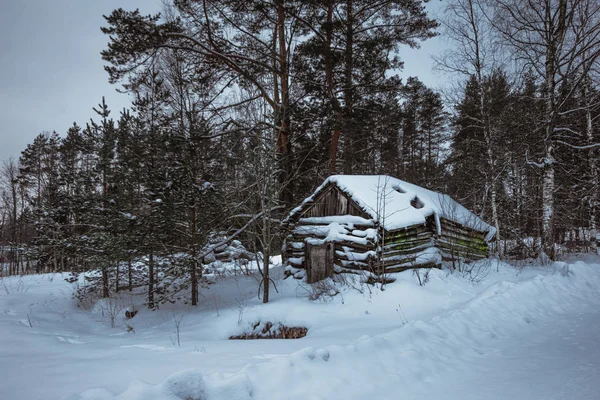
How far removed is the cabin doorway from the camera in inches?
406

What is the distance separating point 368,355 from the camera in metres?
3.76

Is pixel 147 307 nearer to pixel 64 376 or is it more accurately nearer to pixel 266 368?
pixel 64 376

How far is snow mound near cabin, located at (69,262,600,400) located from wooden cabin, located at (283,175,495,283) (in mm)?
3519

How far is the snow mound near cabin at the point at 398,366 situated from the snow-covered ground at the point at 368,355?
0.5 inches

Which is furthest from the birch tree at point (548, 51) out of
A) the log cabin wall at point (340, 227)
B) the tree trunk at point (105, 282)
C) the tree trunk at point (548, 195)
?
the tree trunk at point (105, 282)

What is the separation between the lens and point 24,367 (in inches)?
130

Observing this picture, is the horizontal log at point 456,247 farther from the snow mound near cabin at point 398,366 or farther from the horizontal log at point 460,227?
the snow mound near cabin at point 398,366

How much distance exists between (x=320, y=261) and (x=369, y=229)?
215 cm

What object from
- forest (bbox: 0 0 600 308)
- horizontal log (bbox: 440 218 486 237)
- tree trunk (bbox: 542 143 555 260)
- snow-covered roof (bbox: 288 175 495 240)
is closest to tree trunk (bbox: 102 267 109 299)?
forest (bbox: 0 0 600 308)

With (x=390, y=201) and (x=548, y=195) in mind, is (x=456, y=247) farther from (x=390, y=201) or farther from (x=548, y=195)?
(x=548, y=195)

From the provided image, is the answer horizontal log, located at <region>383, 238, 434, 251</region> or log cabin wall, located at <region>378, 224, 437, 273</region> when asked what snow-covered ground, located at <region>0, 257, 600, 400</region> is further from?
horizontal log, located at <region>383, 238, 434, 251</region>

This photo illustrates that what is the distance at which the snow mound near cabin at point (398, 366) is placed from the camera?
9.00ft

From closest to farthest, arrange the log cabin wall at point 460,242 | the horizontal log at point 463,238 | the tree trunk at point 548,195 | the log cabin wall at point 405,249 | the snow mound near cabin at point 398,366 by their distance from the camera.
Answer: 1. the snow mound near cabin at point 398,366
2. the log cabin wall at point 405,249
3. the log cabin wall at point 460,242
4. the tree trunk at point 548,195
5. the horizontal log at point 463,238

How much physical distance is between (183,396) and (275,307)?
610 centimetres
